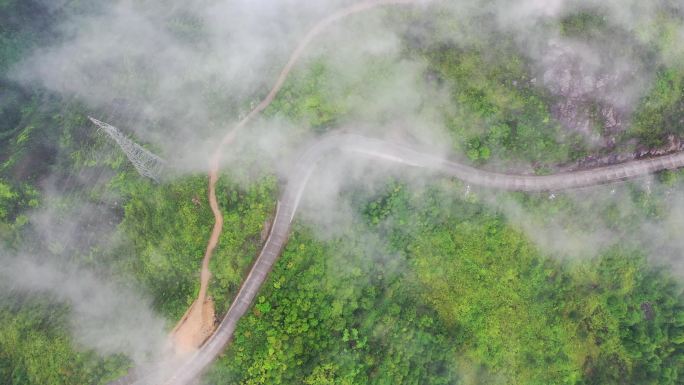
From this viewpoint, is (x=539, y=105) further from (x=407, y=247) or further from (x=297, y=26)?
(x=297, y=26)

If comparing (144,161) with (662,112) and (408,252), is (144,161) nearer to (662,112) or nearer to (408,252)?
(408,252)

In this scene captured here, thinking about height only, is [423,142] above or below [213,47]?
below

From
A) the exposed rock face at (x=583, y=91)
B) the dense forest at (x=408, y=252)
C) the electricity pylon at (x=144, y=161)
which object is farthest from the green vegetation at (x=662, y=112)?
the electricity pylon at (x=144, y=161)

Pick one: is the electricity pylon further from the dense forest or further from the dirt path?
the dirt path

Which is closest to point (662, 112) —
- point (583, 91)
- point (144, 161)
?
point (583, 91)

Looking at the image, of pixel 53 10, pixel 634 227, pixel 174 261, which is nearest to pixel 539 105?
pixel 634 227
